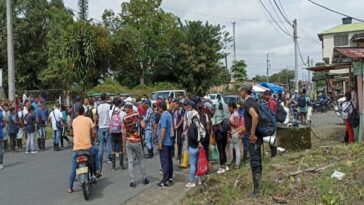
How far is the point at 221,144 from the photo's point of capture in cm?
1120

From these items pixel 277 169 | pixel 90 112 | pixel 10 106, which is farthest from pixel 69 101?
pixel 277 169

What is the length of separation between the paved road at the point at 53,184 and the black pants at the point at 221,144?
3.56 ft

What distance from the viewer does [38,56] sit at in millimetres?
49969

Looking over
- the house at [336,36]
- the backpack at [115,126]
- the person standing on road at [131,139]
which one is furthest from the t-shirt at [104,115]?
the house at [336,36]

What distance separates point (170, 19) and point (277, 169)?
43.3 m

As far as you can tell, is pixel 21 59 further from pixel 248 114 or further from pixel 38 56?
pixel 248 114

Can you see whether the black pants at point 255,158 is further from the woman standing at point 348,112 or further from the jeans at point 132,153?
the woman standing at point 348,112

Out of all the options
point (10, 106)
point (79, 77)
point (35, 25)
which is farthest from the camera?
point (35, 25)

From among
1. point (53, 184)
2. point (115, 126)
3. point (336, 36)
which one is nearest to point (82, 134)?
point (53, 184)

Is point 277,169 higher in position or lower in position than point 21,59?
lower

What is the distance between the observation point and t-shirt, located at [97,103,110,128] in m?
12.5

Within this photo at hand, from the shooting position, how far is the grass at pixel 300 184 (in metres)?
7.11

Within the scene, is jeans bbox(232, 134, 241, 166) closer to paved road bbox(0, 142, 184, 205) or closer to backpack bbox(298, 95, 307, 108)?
paved road bbox(0, 142, 184, 205)

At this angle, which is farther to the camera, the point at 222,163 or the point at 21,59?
the point at 21,59
